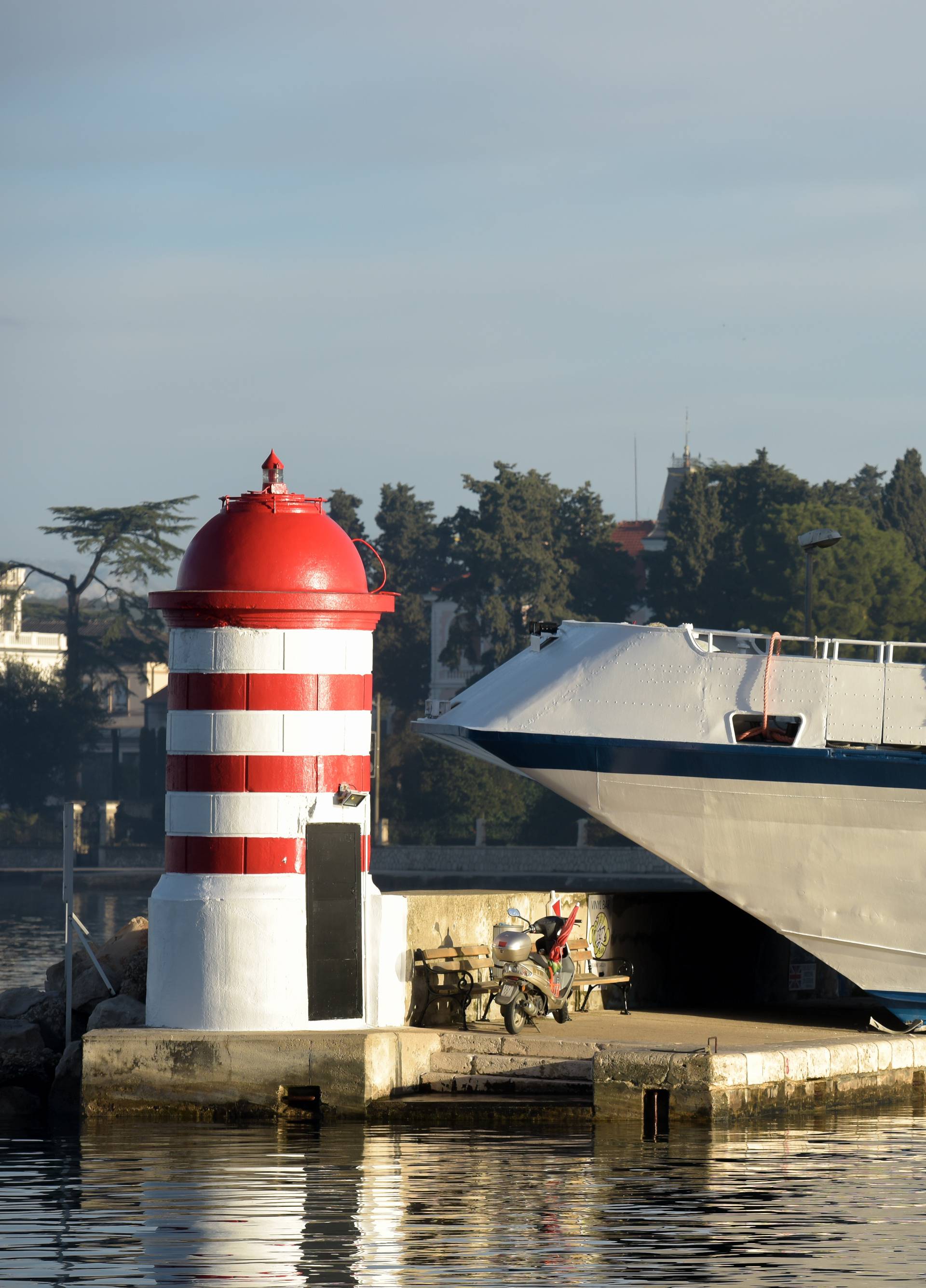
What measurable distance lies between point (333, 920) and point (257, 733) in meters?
1.38

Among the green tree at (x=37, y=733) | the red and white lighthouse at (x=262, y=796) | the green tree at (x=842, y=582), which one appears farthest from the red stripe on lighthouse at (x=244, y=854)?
the green tree at (x=37, y=733)

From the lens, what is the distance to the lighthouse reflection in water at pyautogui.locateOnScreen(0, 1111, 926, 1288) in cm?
951

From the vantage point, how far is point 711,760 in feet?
56.6

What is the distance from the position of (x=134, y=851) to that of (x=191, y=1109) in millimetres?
77159

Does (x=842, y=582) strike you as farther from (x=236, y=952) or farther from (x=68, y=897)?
(x=236, y=952)

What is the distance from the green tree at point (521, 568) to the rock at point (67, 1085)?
72.7 m

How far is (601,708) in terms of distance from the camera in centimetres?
1753

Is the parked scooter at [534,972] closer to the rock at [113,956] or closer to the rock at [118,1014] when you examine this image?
the rock at [118,1014]

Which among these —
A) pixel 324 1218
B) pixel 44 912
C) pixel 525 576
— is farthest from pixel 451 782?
pixel 324 1218

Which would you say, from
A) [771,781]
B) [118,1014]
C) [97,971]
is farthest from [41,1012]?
[771,781]

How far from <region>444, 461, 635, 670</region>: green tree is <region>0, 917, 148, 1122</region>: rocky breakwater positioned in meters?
71.3

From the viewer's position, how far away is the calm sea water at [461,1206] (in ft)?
31.1

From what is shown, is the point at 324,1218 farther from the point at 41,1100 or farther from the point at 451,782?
the point at 451,782

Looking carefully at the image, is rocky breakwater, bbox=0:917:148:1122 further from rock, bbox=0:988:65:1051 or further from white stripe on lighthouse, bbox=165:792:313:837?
white stripe on lighthouse, bbox=165:792:313:837
